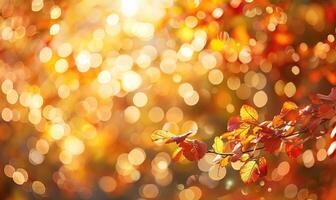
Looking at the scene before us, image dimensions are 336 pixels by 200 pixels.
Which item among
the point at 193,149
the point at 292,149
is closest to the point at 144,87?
the point at 193,149

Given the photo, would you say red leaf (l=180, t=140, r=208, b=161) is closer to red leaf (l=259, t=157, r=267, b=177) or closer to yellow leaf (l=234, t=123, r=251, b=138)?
yellow leaf (l=234, t=123, r=251, b=138)

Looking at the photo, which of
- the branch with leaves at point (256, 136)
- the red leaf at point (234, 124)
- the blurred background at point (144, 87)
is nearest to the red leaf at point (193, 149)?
the branch with leaves at point (256, 136)

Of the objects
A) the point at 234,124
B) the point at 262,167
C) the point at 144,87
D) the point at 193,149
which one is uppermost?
the point at 234,124

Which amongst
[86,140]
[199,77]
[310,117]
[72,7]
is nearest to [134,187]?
[86,140]

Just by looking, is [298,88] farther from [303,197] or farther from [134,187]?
[134,187]

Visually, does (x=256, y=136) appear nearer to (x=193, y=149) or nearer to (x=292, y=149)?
(x=292, y=149)
